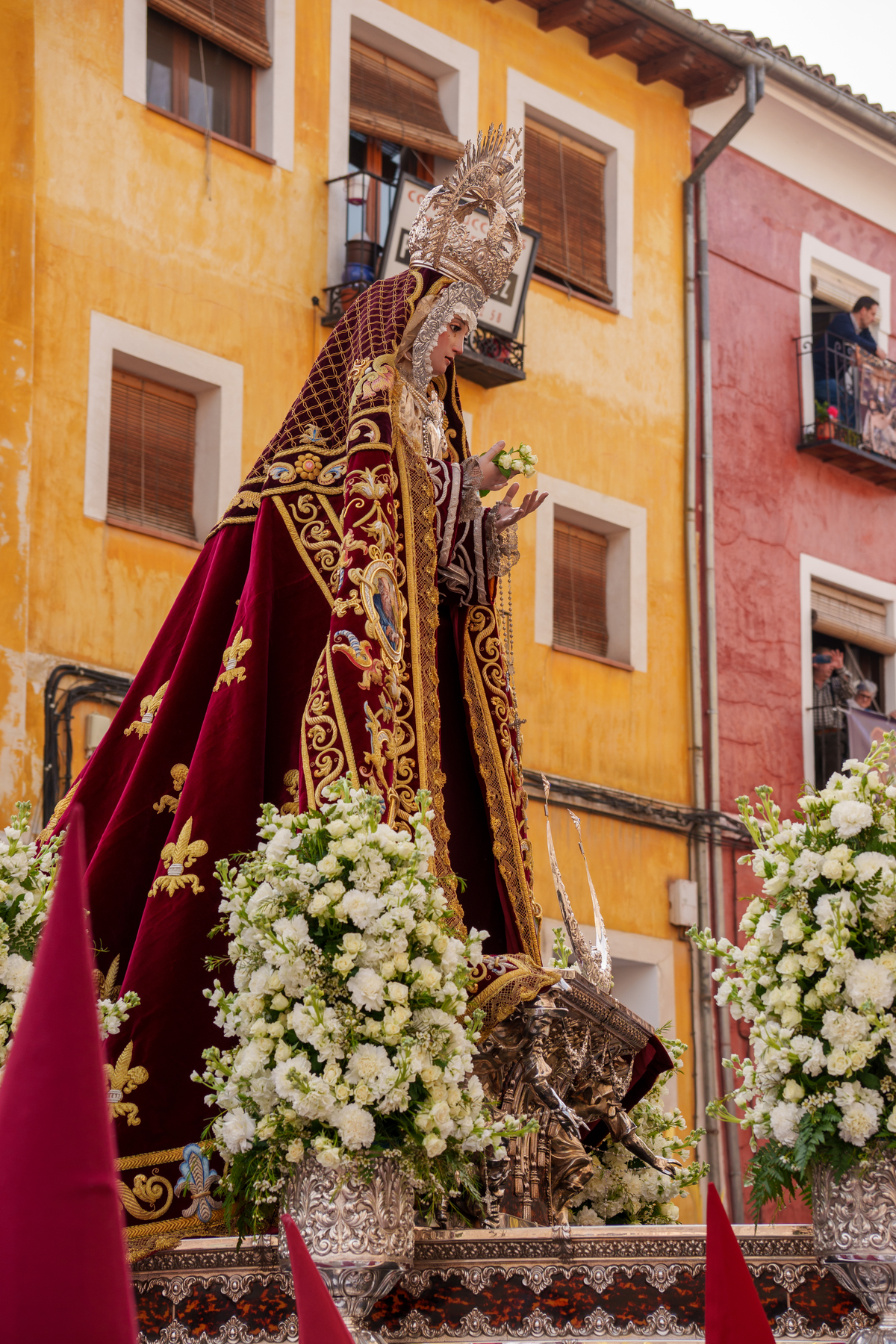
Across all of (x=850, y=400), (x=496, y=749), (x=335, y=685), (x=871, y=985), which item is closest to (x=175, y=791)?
(x=335, y=685)

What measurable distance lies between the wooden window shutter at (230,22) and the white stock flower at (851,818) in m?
8.23

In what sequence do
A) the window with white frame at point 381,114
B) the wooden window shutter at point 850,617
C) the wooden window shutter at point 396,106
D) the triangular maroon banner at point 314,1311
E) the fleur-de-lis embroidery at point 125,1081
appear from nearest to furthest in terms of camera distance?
the triangular maroon banner at point 314,1311 < the fleur-de-lis embroidery at point 125,1081 < the window with white frame at point 381,114 < the wooden window shutter at point 396,106 < the wooden window shutter at point 850,617

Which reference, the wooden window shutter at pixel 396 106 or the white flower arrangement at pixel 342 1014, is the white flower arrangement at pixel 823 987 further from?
the wooden window shutter at pixel 396 106

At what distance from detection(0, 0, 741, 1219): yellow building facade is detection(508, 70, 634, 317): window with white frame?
3 centimetres

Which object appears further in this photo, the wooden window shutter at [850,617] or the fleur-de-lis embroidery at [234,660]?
the wooden window shutter at [850,617]

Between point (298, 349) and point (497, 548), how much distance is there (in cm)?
607

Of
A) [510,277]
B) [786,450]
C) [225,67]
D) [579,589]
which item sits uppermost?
[225,67]

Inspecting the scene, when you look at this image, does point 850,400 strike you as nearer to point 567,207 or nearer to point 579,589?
point 567,207

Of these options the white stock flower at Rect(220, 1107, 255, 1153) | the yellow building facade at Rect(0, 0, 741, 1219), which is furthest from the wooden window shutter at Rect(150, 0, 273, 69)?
the white stock flower at Rect(220, 1107, 255, 1153)

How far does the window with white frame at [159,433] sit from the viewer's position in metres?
9.90

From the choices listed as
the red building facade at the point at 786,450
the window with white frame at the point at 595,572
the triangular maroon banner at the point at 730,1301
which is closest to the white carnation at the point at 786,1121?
the triangular maroon banner at the point at 730,1301

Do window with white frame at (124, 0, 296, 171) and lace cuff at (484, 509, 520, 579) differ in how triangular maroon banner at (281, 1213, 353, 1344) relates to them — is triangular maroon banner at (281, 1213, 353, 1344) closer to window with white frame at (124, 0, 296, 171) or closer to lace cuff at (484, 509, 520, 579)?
lace cuff at (484, 509, 520, 579)

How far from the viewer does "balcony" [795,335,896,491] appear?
14297 millimetres

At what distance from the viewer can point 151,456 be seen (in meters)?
10.3
